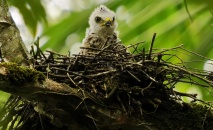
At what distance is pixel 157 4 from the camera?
2.10 meters

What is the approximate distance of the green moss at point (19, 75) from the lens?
5.68ft

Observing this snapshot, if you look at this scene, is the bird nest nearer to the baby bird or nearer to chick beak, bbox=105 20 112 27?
the baby bird

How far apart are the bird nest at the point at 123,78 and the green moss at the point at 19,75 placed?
300 millimetres

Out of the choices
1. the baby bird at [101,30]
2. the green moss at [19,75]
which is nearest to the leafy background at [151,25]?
the green moss at [19,75]

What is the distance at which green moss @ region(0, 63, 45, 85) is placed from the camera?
5.68 ft

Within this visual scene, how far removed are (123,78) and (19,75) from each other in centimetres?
77

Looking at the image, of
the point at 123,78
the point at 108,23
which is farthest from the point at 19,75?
the point at 108,23

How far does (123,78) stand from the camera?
7.49 ft

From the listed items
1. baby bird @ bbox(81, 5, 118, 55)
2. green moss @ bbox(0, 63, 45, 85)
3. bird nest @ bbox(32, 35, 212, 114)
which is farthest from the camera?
baby bird @ bbox(81, 5, 118, 55)

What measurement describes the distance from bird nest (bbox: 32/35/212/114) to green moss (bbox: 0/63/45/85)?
30cm

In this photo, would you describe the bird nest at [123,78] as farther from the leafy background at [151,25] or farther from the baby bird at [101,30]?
the baby bird at [101,30]

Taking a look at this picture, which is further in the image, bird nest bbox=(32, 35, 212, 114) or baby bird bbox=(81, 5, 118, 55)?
baby bird bbox=(81, 5, 118, 55)

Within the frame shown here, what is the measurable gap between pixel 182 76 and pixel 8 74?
1225mm

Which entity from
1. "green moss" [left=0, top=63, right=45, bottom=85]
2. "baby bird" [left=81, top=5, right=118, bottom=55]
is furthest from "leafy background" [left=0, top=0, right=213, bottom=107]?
"baby bird" [left=81, top=5, right=118, bottom=55]
